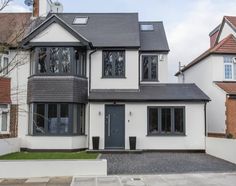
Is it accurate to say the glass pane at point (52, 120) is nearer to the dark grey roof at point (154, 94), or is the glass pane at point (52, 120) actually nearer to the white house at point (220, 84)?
the dark grey roof at point (154, 94)

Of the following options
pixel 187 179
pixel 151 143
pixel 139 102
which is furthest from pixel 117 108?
pixel 187 179

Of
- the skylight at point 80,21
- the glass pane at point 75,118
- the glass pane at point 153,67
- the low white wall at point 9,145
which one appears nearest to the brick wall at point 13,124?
the low white wall at point 9,145

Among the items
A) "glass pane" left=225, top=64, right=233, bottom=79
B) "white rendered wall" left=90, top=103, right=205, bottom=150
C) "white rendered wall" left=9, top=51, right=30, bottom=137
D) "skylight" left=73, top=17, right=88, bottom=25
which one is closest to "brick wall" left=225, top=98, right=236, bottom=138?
"white rendered wall" left=90, top=103, right=205, bottom=150

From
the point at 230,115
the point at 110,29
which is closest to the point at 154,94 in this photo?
the point at 230,115

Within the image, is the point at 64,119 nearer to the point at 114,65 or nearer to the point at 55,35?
the point at 114,65

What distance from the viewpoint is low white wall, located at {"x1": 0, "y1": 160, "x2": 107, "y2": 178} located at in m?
15.7

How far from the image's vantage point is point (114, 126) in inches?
945

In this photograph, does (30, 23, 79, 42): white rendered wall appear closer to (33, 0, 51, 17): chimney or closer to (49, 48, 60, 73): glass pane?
(49, 48, 60, 73): glass pane

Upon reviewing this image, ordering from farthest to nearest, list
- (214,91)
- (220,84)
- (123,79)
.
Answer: (214,91) < (220,84) < (123,79)

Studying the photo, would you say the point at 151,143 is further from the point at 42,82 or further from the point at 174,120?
the point at 42,82

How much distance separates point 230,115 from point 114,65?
7703 mm

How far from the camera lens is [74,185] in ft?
45.6

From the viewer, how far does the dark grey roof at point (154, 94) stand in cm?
2367

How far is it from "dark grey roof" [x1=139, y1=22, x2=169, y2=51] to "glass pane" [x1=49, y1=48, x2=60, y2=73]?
5720 mm
